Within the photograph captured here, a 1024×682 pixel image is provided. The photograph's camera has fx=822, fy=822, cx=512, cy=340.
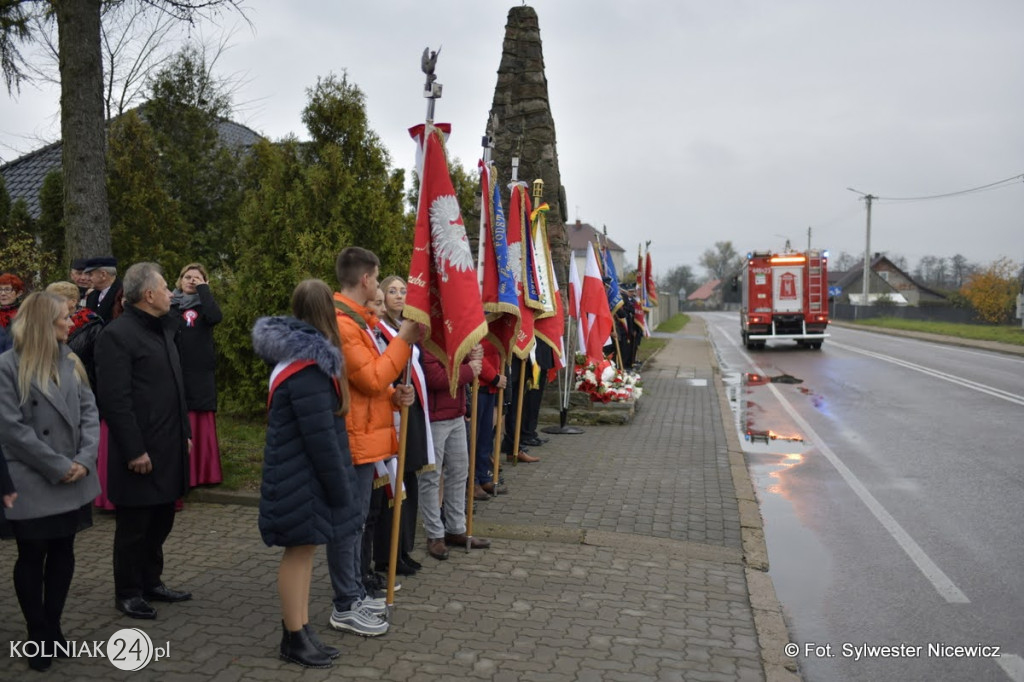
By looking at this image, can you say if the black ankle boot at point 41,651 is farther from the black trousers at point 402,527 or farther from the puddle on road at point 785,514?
the puddle on road at point 785,514

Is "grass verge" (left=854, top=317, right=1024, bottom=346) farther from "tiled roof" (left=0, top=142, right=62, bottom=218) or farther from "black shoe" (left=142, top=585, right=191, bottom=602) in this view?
"tiled roof" (left=0, top=142, right=62, bottom=218)

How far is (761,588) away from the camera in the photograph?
5.29 meters

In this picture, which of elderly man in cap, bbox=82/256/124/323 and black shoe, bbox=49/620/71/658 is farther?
elderly man in cap, bbox=82/256/124/323

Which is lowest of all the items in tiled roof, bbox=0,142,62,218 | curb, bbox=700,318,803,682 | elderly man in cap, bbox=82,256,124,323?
curb, bbox=700,318,803,682

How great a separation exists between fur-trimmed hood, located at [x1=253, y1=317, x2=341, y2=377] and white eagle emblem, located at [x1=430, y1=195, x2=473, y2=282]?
1398mm

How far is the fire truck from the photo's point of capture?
28.8 m

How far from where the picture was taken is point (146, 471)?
4512 mm

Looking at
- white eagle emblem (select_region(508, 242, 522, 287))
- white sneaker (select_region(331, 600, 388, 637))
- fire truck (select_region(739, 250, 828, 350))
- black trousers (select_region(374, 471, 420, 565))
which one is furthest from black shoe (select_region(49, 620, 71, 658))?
fire truck (select_region(739, 250, 828, 350))

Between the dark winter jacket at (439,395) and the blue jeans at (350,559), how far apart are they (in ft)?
3.87

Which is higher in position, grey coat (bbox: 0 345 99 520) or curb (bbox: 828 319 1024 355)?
grey coat (bbox: 0 345 99 520)

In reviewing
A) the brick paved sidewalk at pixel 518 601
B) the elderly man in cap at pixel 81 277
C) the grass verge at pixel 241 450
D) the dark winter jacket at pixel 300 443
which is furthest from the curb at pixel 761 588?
the elderly man in cap at pixel 81 277

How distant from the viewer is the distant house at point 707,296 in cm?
12168

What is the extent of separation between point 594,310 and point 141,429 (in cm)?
818

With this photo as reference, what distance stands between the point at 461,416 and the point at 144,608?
7.57ft
